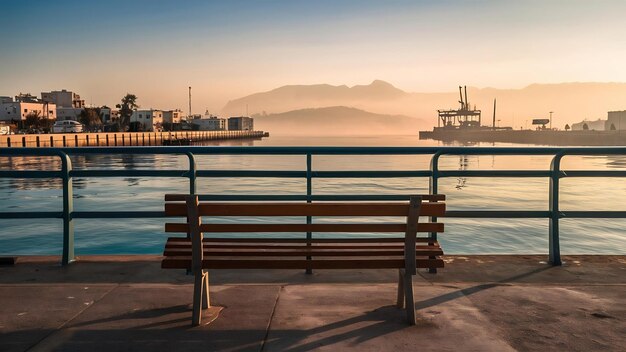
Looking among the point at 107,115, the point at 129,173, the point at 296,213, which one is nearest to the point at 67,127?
the point at 107,115

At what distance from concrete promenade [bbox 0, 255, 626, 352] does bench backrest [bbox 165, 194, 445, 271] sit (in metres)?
0.59

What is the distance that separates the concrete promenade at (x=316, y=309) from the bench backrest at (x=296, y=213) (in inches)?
23.1

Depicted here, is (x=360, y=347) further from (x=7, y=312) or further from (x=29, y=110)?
(x=29, y=110)

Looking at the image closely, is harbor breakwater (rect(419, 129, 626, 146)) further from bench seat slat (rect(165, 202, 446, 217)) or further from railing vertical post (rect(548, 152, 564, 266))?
bench seat slat (rect(165, 202, 446, 217))

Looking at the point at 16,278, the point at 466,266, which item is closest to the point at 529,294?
the point at 466,266

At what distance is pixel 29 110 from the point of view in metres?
135

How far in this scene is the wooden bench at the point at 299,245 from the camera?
3941 mm

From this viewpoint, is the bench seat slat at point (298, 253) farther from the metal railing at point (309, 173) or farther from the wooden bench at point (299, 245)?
the metal railing at point (309, 173)

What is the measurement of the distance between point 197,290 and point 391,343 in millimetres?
1512

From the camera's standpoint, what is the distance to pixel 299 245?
4.50 metres

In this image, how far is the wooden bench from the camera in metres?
3.94

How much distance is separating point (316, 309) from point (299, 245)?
550 millimetres

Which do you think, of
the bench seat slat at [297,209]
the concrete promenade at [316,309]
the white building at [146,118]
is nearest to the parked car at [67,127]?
the white building at [146,118]

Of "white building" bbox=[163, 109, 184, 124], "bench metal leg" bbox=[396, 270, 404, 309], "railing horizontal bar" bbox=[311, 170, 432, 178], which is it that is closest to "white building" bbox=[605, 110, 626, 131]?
"white building" bbox=[163, 109, 184, 124]
